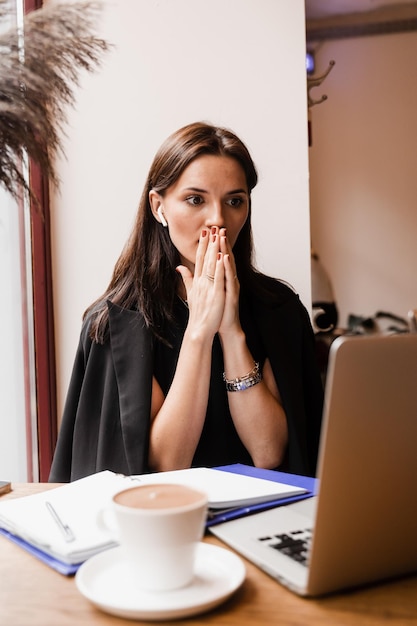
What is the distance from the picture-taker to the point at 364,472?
0.56 meters

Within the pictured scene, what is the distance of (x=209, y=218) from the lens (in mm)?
1540

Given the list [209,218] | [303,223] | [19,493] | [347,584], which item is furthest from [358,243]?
[347,584]

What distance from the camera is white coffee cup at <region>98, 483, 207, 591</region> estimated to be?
54 centimetres

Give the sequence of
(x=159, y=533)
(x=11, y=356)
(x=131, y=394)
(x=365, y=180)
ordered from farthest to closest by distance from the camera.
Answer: (x=365, y=180) < (x=11, y=356) < (x=131, y=394) < (x=159, y=533)

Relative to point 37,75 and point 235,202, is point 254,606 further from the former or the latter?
point 235,202

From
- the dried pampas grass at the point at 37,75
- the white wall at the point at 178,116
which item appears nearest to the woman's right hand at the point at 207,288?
the white wall at the point at 178,116

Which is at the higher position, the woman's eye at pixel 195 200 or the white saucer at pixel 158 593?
the woman's eye at pixel 195 200

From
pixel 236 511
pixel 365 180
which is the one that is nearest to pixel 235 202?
pixel 236 511

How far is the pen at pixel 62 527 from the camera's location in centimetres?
70

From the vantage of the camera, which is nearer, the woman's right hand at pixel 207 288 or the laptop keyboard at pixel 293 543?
the laptop keyboard at pixel 293 543

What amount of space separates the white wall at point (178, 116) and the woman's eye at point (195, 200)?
0.35 m

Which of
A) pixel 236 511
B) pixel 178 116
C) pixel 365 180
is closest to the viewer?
pixel 236 511

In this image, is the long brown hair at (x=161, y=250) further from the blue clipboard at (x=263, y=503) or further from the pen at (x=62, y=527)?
the pen at (x=62, y=527)

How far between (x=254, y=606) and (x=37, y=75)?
1.99ft
